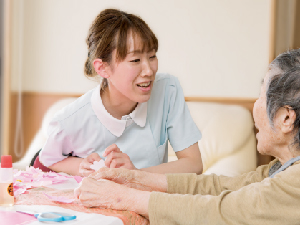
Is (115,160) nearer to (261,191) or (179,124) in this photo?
(179,124)

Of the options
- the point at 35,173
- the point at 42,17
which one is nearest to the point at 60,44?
the point at 42,17

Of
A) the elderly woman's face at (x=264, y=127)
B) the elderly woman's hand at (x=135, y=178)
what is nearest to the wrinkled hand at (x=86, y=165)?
the elderly woman's hand at (x=135, y=178)

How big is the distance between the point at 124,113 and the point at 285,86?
0.84 metres

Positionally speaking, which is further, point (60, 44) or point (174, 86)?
point (60, 44)

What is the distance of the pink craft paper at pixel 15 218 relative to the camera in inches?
35.7

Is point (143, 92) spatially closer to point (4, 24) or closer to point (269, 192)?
point (269, 192)

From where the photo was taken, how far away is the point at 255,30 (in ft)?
9.52

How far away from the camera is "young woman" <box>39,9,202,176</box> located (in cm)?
156

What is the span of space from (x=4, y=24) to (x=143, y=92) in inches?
97.7

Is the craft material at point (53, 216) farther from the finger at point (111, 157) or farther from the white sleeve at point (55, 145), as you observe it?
the white sleeve at point (55, 145)

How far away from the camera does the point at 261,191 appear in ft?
3.14

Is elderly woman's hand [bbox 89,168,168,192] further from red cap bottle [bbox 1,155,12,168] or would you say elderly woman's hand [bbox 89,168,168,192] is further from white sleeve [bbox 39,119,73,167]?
white sleeve [bbox 39,119,73,167]

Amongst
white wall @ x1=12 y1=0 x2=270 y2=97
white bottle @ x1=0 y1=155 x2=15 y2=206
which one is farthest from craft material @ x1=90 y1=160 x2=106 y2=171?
white wall @ x1=12 y1=0 x2=270 y2=97

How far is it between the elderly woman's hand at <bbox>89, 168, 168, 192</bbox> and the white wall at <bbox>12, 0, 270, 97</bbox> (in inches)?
73.1
